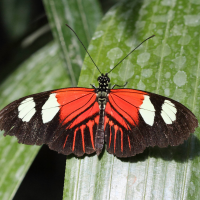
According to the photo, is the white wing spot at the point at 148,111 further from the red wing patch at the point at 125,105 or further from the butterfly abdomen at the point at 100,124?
the butterfly abdomen at the point at 100,124

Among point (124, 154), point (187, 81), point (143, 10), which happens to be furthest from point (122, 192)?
point (143, 10)

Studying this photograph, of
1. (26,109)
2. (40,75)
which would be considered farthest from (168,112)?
(40,75)

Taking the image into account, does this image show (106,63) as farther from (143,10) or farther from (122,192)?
(122,192)

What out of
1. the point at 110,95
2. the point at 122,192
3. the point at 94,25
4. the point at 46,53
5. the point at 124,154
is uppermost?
the point at 94,25

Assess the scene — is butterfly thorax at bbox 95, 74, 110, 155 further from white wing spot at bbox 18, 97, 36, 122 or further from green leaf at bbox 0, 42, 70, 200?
green leaf at bbox 0, 42, 70, 200

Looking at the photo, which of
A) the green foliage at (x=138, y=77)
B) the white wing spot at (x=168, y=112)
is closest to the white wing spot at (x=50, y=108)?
the green foliage at (x=138, y=77)

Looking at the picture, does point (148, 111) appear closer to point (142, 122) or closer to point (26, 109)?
point (142, 122)
